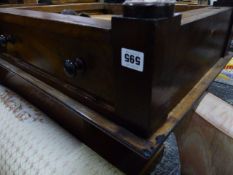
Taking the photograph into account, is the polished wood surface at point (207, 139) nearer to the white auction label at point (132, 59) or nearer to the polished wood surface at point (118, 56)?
the polished wood surface at point (118, 56)

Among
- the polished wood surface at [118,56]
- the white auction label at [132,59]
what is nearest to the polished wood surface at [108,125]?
the polished wood surface at [118,56]

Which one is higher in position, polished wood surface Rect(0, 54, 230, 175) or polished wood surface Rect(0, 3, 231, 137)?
polished wood surface Rect(0, 3, 231, 137)

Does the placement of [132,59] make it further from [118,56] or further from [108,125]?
[108,125]

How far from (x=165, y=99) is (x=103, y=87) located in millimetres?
137

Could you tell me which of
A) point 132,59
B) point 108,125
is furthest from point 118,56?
point 108,125

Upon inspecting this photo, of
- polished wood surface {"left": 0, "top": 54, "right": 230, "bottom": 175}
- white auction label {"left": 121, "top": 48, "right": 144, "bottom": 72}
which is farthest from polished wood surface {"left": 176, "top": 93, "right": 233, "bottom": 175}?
white auction label {"left": 121, "top": 48, "right": 144, "bottom": 72}

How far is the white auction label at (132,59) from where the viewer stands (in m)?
0.35

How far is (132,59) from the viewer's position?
1.16 ft

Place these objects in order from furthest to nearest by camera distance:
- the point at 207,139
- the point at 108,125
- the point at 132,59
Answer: the point at 207,139, the point at 108,125, the point at 132,59

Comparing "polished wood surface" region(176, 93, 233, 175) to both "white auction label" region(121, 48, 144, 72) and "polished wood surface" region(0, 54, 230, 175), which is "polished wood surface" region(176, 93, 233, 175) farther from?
"white auction label" region(121, 48, 144, 72)

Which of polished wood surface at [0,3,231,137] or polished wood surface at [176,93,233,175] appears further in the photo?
polished wood surface at [176,93,233,175]

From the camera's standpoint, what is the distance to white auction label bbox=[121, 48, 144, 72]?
0.35 meters

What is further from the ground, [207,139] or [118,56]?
[118,56]

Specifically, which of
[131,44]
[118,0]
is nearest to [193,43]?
[131,44]
